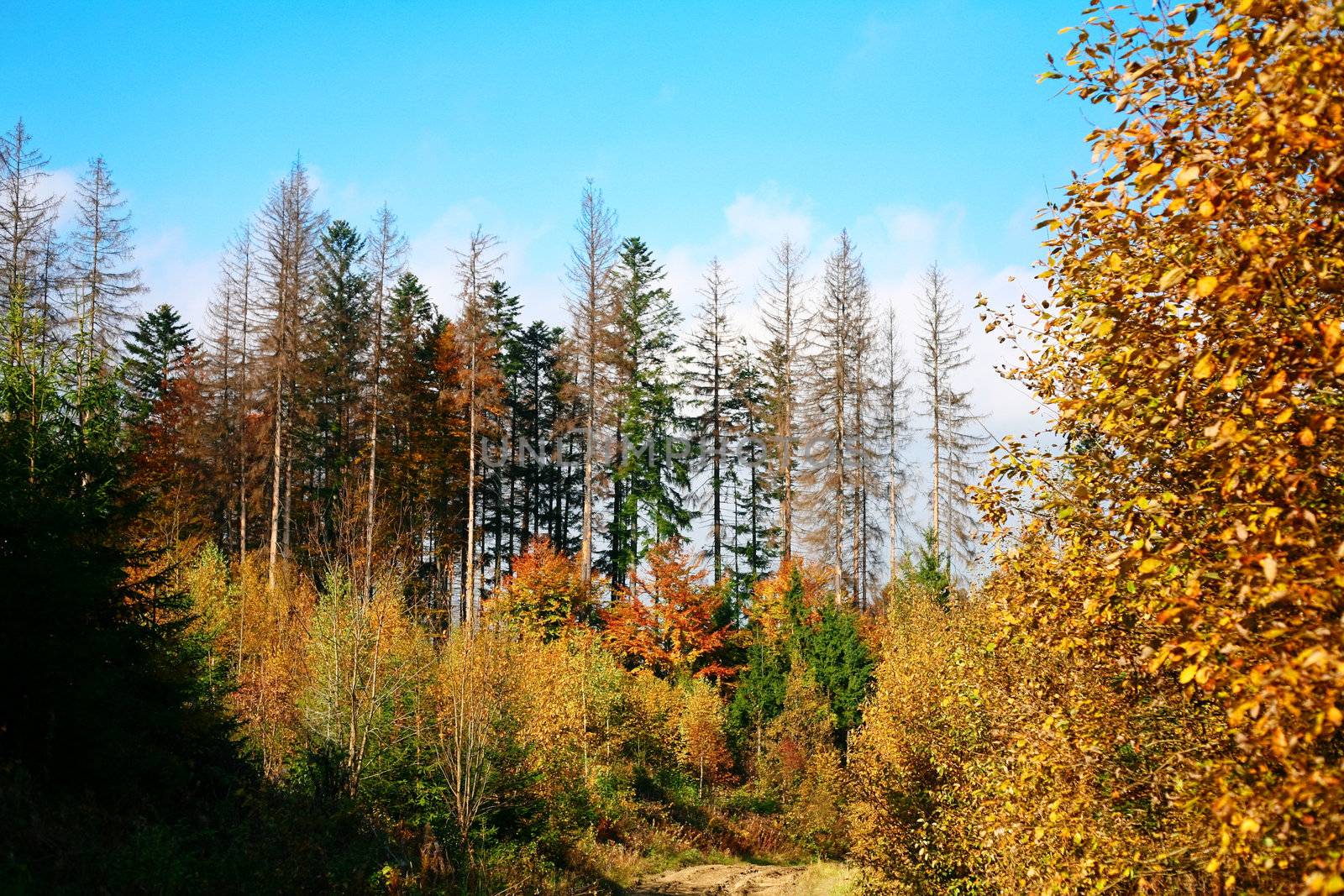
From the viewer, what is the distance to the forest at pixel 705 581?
3.81 m

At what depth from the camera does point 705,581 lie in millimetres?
38031

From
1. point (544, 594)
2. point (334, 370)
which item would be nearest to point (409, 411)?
point (334, 370)

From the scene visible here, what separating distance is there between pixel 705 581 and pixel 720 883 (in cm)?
1815

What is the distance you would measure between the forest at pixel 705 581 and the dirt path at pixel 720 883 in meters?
0.70

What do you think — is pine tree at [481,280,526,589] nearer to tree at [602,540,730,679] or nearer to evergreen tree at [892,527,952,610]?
tree at [602,540,730,679]

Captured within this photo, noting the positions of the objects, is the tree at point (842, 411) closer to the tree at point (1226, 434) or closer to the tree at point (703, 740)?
the tree at point (703, 740)

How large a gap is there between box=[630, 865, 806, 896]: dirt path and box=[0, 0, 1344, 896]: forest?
0.70 metres

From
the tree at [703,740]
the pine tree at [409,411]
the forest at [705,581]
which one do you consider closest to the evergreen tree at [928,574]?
the forest at [705,581]

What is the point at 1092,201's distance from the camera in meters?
4.59

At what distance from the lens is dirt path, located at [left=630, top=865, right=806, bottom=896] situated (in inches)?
772

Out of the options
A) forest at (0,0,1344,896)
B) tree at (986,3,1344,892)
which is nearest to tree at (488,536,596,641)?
forest at (0,0,1344,896)

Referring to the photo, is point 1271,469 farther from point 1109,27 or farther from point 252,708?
point 252,708

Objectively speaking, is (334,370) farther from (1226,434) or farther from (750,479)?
(1226,434)

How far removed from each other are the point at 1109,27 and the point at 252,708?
66.8 ft
